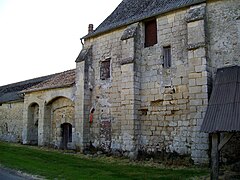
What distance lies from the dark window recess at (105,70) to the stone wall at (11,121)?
9.58m

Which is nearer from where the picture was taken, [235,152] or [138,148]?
[235,152]

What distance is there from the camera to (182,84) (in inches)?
465

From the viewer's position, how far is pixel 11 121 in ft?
74.5

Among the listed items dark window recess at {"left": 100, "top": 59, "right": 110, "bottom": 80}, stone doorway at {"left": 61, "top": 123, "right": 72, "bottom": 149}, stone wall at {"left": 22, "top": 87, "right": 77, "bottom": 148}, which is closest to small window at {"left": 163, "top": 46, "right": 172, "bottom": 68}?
dark window recess at {"left": 100, "top": 59, "right": 110, "bottom": 80}

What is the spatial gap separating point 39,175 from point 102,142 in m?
6.22

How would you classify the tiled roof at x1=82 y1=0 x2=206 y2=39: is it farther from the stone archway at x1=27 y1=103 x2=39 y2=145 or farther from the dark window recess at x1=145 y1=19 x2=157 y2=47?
the stone archway at x1=27 y1=103 x2=39 y2=145

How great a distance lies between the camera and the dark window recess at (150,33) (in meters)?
13.2

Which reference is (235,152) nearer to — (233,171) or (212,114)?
(233,171)

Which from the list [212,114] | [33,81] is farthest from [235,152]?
[33,81]

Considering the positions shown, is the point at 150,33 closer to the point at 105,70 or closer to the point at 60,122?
the point at 105,70

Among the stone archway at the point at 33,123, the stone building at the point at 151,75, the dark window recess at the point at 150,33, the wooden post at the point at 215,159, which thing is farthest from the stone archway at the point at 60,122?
the wooden post at the point at 215,159

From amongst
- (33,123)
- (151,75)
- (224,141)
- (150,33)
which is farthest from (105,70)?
(224,141)

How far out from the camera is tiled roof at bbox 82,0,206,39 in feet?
41.2

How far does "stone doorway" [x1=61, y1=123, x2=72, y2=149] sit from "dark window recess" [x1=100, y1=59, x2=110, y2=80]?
4.45m
